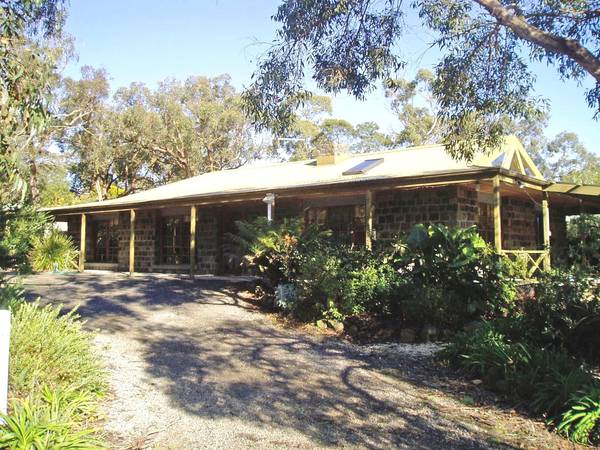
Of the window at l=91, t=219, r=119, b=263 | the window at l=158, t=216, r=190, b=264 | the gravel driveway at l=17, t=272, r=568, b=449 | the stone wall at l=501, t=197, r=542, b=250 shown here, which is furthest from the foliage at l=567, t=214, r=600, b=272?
the window at l=91, t=219, r=119, b=263

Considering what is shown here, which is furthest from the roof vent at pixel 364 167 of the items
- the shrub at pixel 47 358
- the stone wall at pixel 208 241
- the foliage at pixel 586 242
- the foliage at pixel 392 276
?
the shrub at pixel 47 358

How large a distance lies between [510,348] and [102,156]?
3059cm

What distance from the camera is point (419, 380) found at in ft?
21.2

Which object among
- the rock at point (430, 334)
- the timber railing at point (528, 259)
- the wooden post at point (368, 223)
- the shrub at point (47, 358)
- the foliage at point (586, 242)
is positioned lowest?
the rock at point (430, 334)

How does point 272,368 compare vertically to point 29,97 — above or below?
below

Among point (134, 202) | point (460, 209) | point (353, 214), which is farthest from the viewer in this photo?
point (134, 202)

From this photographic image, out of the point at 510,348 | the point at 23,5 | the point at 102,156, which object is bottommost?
the point at 510,348

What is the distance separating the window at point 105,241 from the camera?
21156mm

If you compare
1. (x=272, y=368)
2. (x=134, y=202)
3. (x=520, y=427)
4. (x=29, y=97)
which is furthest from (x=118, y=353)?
(x=134, y=202)

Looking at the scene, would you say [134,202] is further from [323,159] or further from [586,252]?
[586,252]

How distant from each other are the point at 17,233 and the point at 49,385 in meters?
9.75

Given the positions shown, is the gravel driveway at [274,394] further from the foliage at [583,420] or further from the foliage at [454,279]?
the foliage at [454,279]

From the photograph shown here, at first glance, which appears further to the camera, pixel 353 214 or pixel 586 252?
pixel 353 214

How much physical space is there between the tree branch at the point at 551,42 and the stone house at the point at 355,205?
188 inches
